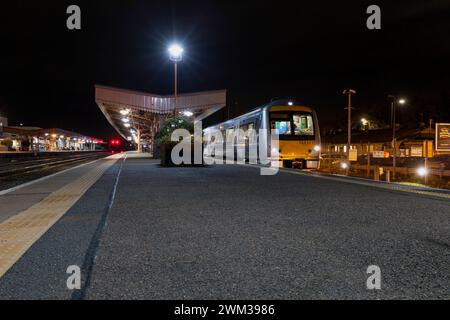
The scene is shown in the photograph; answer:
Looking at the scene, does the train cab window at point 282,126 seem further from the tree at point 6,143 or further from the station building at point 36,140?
the tree at point 6,143

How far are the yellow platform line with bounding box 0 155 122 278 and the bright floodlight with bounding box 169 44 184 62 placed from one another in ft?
61.7

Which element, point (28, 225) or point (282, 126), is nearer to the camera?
point (28, 225)

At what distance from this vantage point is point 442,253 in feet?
13.1

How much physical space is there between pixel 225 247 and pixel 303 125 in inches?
624

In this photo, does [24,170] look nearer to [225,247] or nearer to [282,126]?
[282,126]

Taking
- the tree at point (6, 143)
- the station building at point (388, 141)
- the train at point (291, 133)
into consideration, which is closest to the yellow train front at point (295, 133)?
the train at point (291, 133)

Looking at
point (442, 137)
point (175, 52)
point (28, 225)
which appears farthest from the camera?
point (175, 52)

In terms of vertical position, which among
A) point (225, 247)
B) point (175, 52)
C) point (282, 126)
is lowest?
point (225, 247)

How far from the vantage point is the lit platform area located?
10.1ft

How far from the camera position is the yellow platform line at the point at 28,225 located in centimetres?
409

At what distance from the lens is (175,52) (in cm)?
2583

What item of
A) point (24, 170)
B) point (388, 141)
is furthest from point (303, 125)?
point (388, 141)
